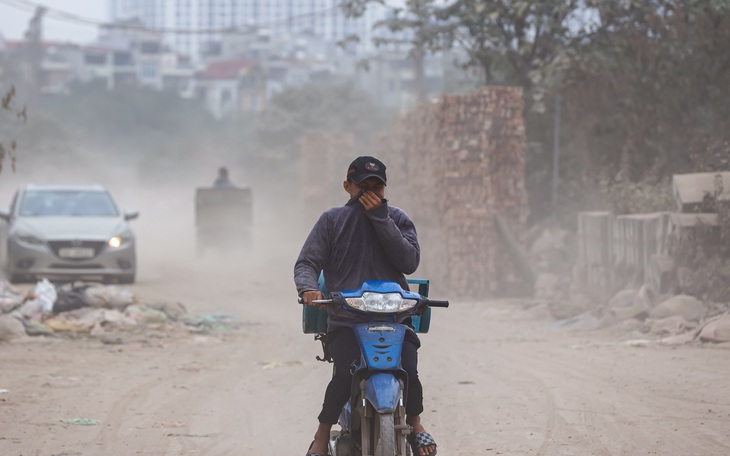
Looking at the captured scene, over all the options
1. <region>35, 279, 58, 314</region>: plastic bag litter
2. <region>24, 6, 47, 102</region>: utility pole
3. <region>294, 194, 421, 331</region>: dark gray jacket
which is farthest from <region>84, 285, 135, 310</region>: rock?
<region>24, 6, 47, 102</region>: utility pole

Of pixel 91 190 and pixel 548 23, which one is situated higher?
pixel 548 23

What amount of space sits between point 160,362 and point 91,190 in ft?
32.9

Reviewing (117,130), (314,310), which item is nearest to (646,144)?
(314,310)

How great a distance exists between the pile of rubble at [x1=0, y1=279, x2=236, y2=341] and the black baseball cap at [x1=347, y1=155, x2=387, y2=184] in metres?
8.36

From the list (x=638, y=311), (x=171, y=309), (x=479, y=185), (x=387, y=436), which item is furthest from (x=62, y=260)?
(x=387, y=436)

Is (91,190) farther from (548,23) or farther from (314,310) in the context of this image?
(314,310)

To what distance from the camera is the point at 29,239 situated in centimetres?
1958

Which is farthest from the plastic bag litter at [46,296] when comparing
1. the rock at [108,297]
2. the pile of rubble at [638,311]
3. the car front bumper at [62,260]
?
the pile of rubble at [638,311]

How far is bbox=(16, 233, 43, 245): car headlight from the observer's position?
19.5 meters

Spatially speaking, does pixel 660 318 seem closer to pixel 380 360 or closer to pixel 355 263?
pixel 355 263

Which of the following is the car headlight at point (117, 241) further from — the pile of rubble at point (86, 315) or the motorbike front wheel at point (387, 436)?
the motorbike front wheel at point (387, 436)

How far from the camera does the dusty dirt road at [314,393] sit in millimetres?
8141

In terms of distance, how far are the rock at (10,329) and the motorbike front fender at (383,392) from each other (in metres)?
8.65

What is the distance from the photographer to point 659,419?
28.8 ft
